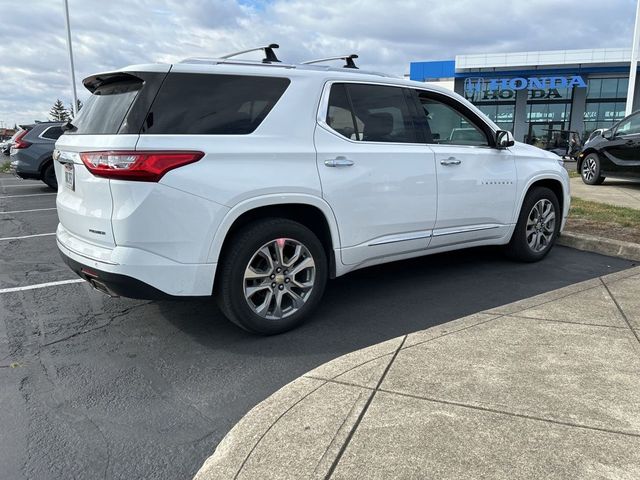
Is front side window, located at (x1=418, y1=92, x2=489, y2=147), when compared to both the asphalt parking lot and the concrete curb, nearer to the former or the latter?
the asphalt parking lot

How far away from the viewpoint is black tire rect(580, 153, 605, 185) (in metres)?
11.7

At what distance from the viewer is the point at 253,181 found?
344 centimetres

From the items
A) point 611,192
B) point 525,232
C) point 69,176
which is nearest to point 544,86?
point 611,192

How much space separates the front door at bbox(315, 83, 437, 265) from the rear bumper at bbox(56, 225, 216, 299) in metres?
1.10

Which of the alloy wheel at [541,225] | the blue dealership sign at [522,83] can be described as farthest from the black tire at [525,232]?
the blue dealership sign at [522,83]

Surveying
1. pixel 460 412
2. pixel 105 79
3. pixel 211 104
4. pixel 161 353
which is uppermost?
pixel 105 79

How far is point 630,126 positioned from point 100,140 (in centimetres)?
1087

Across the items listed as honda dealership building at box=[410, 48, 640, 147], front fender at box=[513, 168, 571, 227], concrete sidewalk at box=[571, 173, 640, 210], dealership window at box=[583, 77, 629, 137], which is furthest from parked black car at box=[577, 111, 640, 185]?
dealership window at box=[583, 77, 629, 137]

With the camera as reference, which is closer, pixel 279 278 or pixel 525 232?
pixel 279 278

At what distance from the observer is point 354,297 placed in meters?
4.72

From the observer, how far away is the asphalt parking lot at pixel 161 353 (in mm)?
2553

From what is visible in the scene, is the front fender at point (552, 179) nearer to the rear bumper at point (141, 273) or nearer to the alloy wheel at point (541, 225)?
the alloy wheel at point (541, 225)

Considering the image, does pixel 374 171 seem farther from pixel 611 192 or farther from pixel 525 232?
pixel 611 192

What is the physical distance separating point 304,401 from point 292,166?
1625 mm
